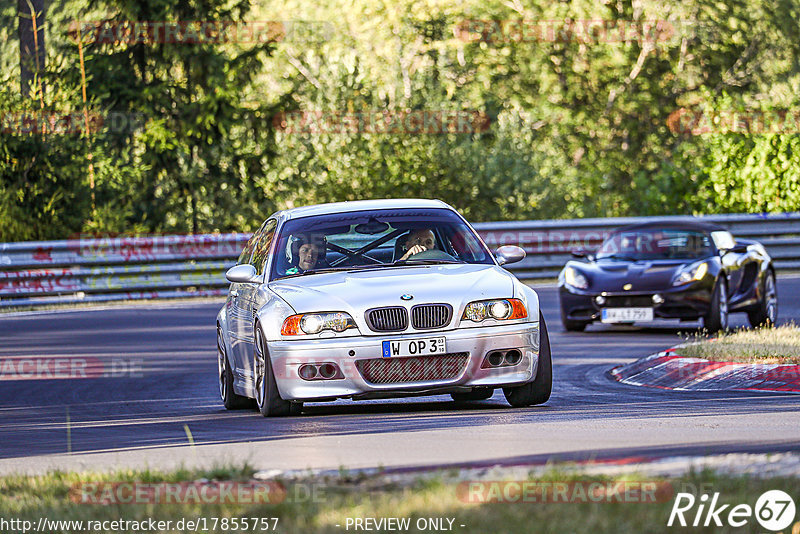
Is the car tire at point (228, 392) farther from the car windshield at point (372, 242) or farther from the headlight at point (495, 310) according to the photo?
the headlight at point (495, 310)

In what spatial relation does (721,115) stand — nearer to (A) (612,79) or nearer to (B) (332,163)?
(B) (332,163)

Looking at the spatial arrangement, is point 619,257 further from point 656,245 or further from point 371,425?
point 371,425

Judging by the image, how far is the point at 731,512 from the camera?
560 cm

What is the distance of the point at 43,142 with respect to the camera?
2897 cm

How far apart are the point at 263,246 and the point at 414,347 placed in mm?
2360

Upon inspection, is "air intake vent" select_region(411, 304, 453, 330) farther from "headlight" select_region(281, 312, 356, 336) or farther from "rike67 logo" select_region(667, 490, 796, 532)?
"rike67 logo" select_region(667, 490, 796, 532)

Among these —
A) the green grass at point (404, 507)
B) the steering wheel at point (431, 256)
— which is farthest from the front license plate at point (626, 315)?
the green grass at point (404, 507)

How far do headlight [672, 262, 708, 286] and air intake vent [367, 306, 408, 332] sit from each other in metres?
8.18

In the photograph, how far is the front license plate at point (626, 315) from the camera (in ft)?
58.3

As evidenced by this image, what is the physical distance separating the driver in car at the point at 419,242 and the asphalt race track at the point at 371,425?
3.71 feet

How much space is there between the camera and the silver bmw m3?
10.2 metres

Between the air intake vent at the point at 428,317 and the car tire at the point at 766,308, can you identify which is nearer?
the air intake vent at the point at 428,317

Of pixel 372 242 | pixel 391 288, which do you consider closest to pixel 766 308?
pixel 372 242

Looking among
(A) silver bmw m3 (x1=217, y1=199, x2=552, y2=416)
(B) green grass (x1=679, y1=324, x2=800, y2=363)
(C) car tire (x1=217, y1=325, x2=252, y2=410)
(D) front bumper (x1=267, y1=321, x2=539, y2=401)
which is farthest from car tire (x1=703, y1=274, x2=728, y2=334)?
(D) front bumper (x1=267, y1=321, x2=539, y2=401)
